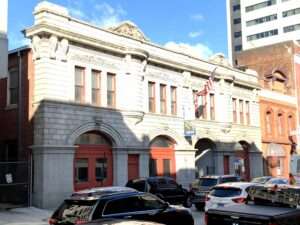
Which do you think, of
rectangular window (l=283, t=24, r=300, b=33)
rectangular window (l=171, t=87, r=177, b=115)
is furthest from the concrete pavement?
rectangular window (l=283, t=24, r=300, b=33)

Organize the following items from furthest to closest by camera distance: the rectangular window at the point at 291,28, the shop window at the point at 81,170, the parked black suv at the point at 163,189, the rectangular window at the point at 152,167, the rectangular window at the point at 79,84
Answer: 1. the rectangular window at the point at 291,28
2. the rectangular window at the point at 152,167
3. the rectangular window at the point at 79,84
4. the shop window at the point at 81,170
5. the parked black suv at the point at 163,189

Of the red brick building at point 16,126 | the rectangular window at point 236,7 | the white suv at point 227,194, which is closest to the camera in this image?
the white suv at point 227,194

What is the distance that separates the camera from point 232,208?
9.77 metres

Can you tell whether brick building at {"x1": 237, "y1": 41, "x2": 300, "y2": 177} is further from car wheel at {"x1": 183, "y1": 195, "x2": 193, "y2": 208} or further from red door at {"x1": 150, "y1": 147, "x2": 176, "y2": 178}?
car wheel at {"x1": 183, "y1": 195, "x2": 193, "y2": 208}

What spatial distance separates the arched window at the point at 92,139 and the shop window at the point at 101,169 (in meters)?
1.00

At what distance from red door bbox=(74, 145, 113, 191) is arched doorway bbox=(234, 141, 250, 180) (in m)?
13.9

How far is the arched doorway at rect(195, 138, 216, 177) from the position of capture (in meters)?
34.2

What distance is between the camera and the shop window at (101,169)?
26.0 meters

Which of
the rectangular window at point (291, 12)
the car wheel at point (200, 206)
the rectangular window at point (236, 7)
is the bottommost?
the car wheel at point (200, 206)

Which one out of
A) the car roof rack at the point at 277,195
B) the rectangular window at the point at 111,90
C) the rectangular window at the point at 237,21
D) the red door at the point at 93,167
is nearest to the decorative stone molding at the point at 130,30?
the rectangular window at the point at 111,90

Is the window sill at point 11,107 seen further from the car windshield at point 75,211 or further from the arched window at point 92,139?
the car windshield at point 75,211

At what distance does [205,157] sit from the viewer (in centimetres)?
3475

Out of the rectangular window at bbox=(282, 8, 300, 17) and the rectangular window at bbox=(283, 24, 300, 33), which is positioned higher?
the rectangular window at bbox=(282, 8, 300, 17)

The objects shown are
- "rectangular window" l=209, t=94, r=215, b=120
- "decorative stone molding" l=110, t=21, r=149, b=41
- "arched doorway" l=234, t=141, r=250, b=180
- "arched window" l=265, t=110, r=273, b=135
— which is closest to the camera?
"decorative stone molding" l=110, t=21, r=149, b=41
